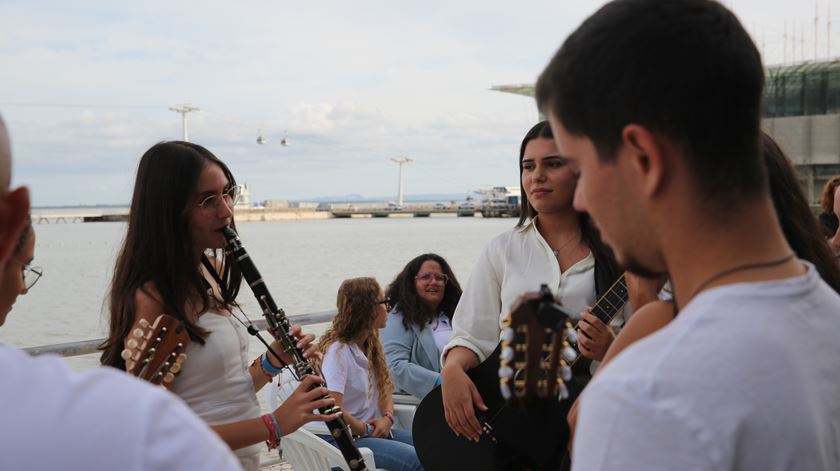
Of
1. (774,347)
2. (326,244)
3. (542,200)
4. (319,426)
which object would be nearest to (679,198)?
(774,347)

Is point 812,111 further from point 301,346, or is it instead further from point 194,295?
point 194,295

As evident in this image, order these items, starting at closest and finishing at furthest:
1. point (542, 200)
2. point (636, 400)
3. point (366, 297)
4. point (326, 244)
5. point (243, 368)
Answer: point (636, 400), point (243, 368), point (542, 200), point (366, 297), point (326, 244)

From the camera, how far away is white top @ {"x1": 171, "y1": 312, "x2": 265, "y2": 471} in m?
3.05

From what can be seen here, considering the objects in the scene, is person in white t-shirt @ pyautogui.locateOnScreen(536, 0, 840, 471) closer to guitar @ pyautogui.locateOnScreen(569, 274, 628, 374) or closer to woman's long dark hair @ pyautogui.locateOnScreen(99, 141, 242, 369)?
guitar @ pyautogui.locateOnScreen(569, 274, 628, 374)

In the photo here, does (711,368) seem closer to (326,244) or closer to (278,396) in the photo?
(278,396)

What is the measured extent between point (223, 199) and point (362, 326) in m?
2.79

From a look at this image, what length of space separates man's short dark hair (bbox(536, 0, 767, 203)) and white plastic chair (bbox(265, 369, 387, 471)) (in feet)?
11.8

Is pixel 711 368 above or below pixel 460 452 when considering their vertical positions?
above

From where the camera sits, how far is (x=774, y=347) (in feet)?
3.77

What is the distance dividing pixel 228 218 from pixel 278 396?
2376 millimetres

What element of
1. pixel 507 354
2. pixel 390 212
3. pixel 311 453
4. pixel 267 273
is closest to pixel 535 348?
pixel 507 354

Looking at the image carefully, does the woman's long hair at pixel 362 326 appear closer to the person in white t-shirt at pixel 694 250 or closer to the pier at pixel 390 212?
the person in white t-shirt at pixel 694 250

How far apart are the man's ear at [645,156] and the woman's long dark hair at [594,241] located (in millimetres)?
2018

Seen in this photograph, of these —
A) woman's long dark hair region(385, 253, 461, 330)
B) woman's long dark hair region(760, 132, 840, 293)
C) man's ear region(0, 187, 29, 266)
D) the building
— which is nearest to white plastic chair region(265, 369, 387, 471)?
woman's long dark hair region(385, 253, 461, 330)
